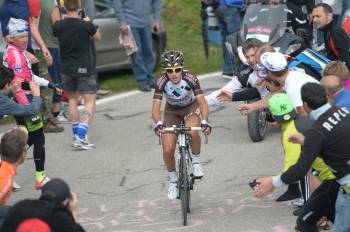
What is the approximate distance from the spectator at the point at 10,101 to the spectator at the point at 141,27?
4674mm

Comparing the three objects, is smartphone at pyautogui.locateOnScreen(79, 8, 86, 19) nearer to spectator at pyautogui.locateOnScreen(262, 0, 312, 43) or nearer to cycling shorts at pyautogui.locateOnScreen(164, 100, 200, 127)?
spectator at pyautogui.locateOnScreen(262, 0, 312, 43)

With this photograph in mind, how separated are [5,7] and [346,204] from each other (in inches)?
261

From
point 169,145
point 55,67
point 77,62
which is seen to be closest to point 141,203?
point 169,145

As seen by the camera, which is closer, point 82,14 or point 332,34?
point 332,34

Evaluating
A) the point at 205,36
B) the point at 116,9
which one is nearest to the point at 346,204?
the point at 116,9

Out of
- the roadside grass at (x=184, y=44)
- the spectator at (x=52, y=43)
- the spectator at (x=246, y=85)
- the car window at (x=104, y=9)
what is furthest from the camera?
the roadside grass at (x=184, y=44)

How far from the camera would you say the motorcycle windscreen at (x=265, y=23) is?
1275 cm

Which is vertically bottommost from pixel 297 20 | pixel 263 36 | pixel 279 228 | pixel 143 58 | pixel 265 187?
pixel 143 58

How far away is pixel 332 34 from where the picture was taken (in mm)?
11500

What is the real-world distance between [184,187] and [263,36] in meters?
3.96

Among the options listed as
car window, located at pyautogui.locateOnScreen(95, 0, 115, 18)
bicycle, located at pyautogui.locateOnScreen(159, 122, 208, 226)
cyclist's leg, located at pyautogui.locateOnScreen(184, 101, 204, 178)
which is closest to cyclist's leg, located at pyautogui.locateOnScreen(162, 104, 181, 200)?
bicycle, located at pyautogui.locateOnScreen(159, 122, 208, 226)

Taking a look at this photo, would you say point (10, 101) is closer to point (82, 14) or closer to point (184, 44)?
point (82, 14)

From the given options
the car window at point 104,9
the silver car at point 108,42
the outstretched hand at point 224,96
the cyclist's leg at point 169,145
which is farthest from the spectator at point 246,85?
the car window at point 104,9

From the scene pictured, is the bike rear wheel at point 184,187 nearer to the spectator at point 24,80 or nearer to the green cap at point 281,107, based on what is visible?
the green cap at point 281,107
